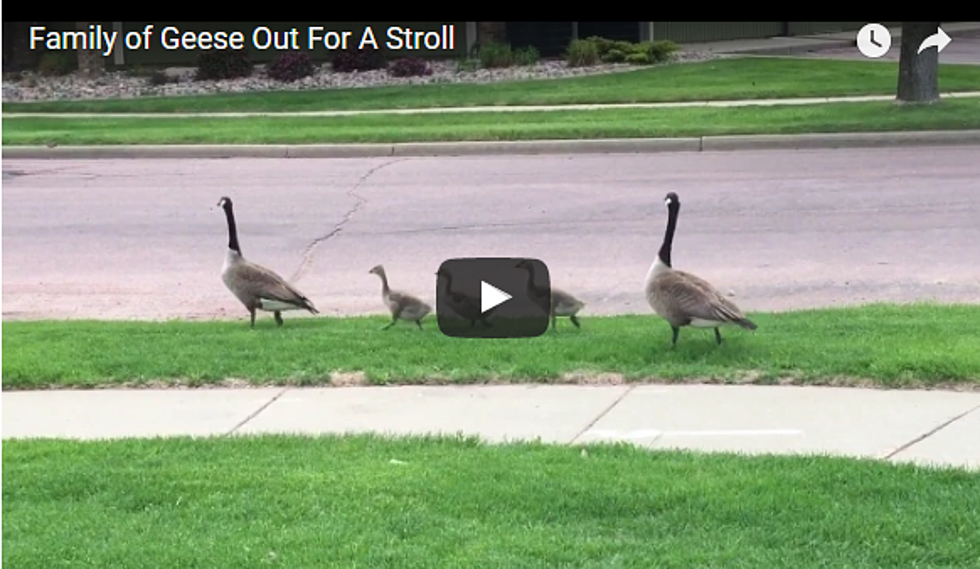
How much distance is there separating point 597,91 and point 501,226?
1227cm

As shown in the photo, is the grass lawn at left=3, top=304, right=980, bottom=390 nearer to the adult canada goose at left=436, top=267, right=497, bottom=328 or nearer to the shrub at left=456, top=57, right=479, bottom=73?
the adult canada goose at left=436, top=267, right=497, bottom=328

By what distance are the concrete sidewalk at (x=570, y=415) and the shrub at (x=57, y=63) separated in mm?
24891

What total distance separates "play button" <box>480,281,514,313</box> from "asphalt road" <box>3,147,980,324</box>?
1176 mm

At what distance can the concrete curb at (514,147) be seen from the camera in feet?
60.5

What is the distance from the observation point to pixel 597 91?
82.1ft

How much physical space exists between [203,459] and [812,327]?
408 centimetres

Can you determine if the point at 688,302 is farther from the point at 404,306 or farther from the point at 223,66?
the point at 223,66

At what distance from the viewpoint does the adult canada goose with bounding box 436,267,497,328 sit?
8.70 metres

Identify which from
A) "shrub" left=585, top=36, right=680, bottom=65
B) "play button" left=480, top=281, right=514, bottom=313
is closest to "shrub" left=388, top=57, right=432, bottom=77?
"shrub" left=585, top=36, right=680, bottom=65

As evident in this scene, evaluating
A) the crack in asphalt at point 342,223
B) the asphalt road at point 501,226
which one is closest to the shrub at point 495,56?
the asphalt road at point 501,226

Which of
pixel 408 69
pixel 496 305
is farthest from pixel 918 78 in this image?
pixel 496 305

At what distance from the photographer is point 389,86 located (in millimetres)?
27312

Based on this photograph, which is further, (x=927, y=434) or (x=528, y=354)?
(x=528, y=354)

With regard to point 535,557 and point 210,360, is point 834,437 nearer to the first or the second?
point 535,557
